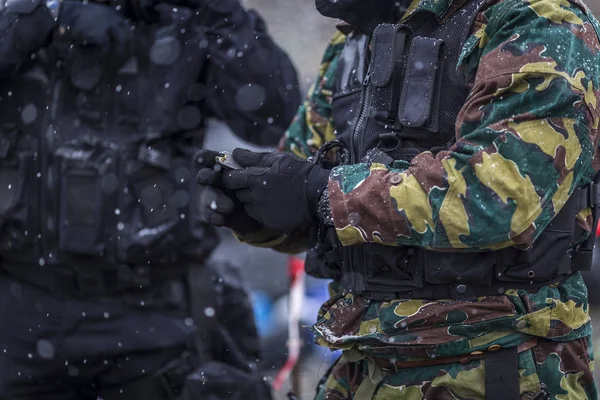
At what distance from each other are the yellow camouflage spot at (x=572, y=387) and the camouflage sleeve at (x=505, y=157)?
0.42 metres

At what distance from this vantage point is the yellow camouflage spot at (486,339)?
2.40 metres

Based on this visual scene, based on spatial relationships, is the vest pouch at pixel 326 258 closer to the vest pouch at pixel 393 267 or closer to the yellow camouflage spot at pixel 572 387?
the vest pouch at pixel 393 267

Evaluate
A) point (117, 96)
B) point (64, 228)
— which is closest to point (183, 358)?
point (64, 228)

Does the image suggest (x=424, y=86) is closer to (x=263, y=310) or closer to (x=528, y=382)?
(x=528, y=382)

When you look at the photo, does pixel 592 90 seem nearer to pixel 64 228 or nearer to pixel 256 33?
pixel 256 33

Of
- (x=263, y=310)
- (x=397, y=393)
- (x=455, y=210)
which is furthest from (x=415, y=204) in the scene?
(x=263, y=310)

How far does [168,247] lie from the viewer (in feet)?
13.1

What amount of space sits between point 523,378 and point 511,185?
0.55 m

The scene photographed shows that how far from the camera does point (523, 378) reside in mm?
2404

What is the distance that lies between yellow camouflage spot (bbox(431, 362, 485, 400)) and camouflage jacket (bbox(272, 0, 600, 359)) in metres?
0.06

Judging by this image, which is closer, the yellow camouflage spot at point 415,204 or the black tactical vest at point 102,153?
the yellow camouflage spot at point 415,204

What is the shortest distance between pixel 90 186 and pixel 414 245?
1.98 m

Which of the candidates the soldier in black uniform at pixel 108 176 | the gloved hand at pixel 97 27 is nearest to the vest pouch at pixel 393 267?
the soldier in black uniform at pixel 108 176

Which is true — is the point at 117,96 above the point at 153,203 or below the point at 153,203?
above
